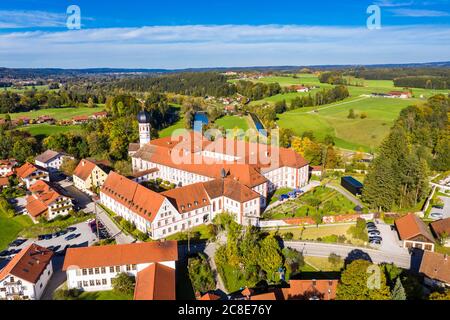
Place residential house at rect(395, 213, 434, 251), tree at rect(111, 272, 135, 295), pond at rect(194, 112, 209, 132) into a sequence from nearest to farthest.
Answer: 1. tree at rect(111, 272, 135, 295)
2. residential house at rect(395, 213, 434, 251)
3. pond at rect(194, 112, 209, 132)

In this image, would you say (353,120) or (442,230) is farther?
(353,120)

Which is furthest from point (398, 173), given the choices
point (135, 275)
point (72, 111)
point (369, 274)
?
point (72, 111)

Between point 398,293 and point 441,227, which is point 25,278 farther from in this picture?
point 441,227

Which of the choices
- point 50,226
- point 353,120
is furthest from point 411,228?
point 353,120

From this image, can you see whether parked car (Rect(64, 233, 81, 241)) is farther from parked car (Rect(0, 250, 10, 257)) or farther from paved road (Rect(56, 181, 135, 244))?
parked car (Rect(0, 250, 10, 257))

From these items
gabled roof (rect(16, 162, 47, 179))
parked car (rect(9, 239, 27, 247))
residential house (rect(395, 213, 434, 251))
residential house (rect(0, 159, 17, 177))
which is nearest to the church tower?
gabled roof (rect(16, 162, 47, 179))

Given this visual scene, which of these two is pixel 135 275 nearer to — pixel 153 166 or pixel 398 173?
pixel 153 166
